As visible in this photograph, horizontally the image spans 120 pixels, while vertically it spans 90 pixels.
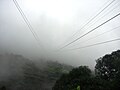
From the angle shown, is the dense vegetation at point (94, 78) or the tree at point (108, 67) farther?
the tree at point (108, 67)

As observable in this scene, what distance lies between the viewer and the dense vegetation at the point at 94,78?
33.3m

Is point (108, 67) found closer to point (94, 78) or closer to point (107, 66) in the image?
point (107, 66)

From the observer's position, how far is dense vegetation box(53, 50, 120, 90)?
33.3 metres

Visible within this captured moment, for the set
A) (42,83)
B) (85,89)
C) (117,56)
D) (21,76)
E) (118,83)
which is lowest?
(118,83)

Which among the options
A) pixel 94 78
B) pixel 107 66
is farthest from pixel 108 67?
pixel 94 78

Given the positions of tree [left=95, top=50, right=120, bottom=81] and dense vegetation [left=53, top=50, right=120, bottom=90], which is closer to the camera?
dense vegetation [left=53, top=50, right=120, bottom=90]

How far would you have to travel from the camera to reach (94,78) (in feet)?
115

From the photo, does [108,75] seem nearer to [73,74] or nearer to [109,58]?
[109,58]

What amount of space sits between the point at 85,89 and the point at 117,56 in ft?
72.7

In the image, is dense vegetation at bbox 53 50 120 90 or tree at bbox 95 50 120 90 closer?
dense vegetation at bbox 53 50 120 90

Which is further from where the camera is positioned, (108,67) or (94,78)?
(108,67)

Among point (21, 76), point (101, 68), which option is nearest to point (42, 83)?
point (21, 76)

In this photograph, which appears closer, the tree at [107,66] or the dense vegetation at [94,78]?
the dense vegetation at [94,78]

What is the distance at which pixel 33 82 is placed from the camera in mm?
183250
